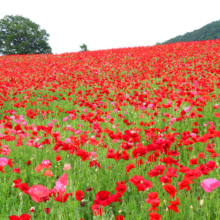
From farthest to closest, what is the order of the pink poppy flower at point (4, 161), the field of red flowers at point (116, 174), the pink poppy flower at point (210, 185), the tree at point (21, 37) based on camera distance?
1. the tree at point (21, 37)
2. the pink poppy flower at point (4, 161)
3. the field of red flowers at point (116, 174)
4. the pink poppy flower at point (210, 185)

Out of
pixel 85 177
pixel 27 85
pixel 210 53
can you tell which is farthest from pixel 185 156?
pixel 210 53

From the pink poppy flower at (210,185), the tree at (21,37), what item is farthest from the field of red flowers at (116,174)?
the tree at (21,37)

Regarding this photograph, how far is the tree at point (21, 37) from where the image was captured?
38.5 m

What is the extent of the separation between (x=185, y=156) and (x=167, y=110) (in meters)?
2.58

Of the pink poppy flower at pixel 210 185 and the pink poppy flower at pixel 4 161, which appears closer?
the pink poppy flower at pixel 210 185

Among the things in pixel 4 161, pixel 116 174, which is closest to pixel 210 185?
pixel 116 174

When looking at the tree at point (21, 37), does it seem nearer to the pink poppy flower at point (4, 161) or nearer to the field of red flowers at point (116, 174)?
the field of red flowers at point (116, 174)

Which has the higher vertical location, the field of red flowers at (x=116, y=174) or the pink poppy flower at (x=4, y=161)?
the pink poppy flower at (x=4, y=161)

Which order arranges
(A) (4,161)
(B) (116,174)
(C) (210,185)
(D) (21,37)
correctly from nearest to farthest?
(C) (210,185) → (A) (4,161) → (B) (116,174) → (D) (21,37)

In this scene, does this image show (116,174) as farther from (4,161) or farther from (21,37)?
(21,37)

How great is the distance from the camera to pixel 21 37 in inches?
1561

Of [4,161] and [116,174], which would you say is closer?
[4,161]

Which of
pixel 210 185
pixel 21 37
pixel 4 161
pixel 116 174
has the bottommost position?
pixel 116 174

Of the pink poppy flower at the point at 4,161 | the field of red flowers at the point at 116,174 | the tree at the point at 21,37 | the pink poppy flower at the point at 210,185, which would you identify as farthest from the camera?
the tree at the point at 21,37
